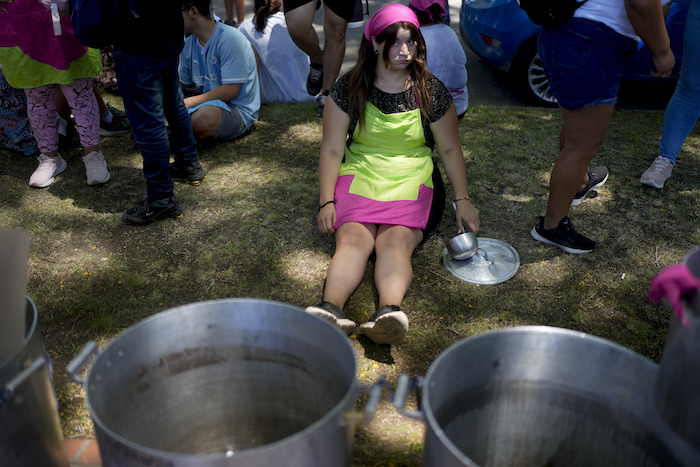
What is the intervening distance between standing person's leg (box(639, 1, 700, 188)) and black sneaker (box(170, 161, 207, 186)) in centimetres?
265

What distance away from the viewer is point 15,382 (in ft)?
4.23

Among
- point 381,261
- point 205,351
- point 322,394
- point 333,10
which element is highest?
point 333,10

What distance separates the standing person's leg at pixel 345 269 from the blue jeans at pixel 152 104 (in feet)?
3.55

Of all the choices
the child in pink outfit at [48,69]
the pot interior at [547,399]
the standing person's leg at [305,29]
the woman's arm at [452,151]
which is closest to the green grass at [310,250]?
the child in pink outfit at [48,69]

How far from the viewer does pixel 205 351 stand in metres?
1.55

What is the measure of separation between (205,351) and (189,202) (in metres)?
2.04

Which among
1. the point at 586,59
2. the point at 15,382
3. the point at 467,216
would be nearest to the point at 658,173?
the point at 586,59

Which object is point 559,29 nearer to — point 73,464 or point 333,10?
point 333,10

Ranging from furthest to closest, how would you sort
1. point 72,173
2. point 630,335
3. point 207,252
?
point 72,173, point 207,252, point 630,335

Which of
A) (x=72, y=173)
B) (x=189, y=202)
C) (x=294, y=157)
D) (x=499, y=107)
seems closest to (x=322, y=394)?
(x=189, y=202)

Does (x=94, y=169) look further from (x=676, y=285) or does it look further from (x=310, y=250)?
(x=676, y=285)

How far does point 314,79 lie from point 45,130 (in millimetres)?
1875

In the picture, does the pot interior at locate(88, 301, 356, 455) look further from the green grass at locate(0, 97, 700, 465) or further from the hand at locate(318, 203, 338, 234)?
the hand at locate(318, 203, 338, 234)

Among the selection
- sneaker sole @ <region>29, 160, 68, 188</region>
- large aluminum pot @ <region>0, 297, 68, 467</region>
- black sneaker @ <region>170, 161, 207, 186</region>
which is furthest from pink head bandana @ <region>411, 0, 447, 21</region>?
large aluminum pot @ <region>0, 297, 68, 467</region>
